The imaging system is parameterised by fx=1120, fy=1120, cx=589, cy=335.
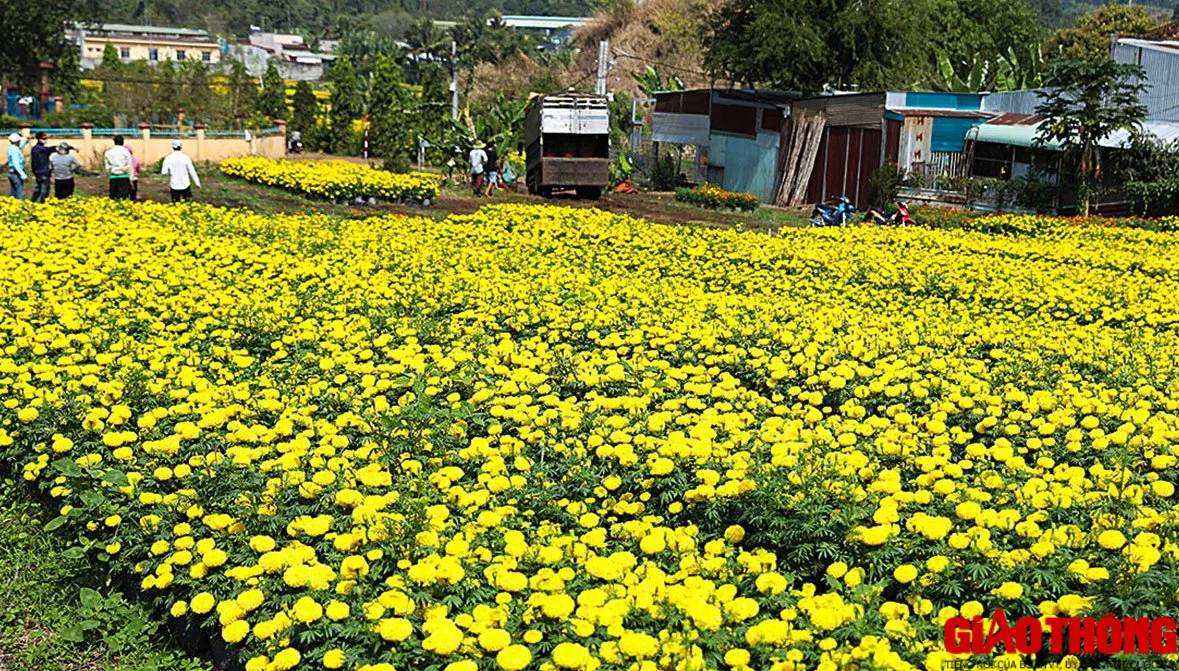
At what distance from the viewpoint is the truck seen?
27.7m

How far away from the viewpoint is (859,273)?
1253cm

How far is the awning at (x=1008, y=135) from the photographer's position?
25.9 m

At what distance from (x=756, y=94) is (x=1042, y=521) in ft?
95.2

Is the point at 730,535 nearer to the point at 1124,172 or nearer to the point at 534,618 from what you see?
the point at 534,618

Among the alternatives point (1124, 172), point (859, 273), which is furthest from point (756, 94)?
point (859, 273)

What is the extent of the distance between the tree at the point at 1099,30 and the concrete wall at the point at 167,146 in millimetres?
33892

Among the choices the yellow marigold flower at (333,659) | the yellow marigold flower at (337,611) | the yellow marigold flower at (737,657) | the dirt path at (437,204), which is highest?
the dirt path at (437,204)

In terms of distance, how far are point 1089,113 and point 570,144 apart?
41.7 feet

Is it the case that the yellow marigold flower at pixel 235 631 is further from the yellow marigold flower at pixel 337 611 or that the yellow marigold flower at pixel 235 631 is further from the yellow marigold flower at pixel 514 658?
the yellow marigold flower at pixel 514 658

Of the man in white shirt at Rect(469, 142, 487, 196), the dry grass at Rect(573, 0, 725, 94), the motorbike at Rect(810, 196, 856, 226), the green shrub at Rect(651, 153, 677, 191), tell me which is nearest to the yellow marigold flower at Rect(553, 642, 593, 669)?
the motorbike at Rect(810, 196, 856, 226)

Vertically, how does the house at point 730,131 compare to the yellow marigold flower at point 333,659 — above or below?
above

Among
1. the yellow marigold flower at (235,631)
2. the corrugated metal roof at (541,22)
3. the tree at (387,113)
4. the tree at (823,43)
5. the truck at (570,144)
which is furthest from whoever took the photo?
the corrugated metal roof at (541,22)

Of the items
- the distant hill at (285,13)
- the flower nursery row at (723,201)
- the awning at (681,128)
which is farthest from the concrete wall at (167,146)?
the distant hill at (285,13)

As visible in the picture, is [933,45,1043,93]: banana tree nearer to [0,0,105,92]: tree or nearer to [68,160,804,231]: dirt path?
[68,160,804,231]: dirt path
